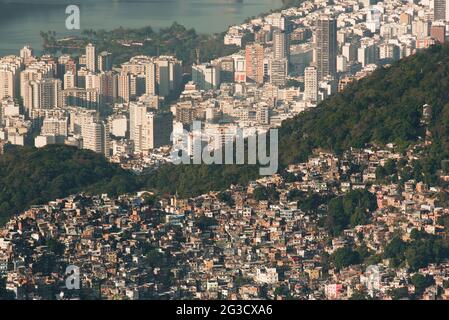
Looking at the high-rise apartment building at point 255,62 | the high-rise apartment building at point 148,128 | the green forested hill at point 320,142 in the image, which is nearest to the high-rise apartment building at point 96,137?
the high-rise apartment building at point 148,128

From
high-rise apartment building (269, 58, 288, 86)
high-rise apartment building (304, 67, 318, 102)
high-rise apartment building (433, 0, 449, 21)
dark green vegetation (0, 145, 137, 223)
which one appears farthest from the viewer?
high-rise apartment building (433, 0, 449, 21)

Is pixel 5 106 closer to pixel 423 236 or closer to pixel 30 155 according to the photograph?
pixel 30 155

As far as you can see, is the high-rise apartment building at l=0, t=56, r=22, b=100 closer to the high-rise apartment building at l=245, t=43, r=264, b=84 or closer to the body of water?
the body of water

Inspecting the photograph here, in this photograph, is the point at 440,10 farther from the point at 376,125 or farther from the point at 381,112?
the point at 376,125

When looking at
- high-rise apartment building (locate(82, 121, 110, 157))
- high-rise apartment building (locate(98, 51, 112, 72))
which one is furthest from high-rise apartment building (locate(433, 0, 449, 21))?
high-rise apartment building (locate(82, 121, 110, 157))

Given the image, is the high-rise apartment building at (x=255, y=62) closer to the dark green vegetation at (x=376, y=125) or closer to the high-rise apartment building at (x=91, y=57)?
the high-rise apartment building at (x=91, y=57)

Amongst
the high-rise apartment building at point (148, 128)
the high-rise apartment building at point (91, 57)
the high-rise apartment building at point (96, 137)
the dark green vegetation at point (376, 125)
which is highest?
the dark green vegetation at point (376, 125)

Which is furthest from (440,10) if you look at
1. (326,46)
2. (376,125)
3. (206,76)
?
(376,125)
